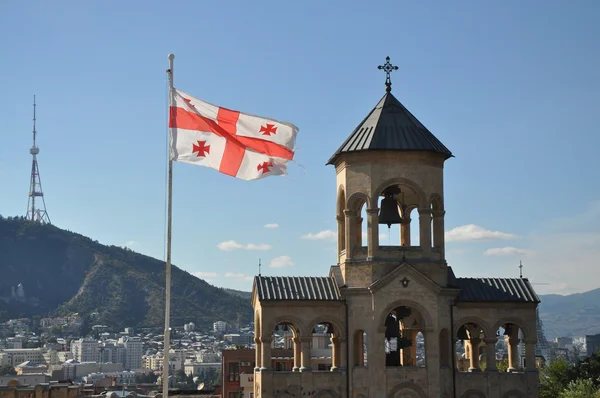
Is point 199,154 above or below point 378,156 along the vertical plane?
below

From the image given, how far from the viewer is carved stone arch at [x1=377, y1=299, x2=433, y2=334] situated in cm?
5500

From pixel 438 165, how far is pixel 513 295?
7.91 metres

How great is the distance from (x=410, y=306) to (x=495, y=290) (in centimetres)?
558

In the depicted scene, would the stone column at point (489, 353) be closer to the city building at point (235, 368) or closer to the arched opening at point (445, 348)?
the arched opening at point (445, 348)

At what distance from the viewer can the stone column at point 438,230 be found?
56406 mm

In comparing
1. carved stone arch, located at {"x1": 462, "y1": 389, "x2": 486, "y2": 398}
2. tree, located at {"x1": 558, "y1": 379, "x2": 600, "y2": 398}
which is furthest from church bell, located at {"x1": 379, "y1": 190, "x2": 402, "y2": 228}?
tree, located at {"x1": 558, "y1": 379, "x2": 600, "y2": 398}

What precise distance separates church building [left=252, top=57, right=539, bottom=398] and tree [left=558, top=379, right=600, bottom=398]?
6322mm

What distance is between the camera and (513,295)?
57.8 metres

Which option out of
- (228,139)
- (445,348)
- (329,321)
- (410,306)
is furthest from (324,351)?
(228,139)

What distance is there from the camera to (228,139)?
1539 inches

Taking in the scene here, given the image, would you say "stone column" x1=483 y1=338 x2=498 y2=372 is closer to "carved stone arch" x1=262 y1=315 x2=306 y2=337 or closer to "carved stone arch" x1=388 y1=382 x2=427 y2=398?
"carved stone arch" x1=388 y1=382 x2=427 y2=398

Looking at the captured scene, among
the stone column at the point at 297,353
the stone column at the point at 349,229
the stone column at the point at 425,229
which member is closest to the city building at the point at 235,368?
the stone column at the point at 297,353

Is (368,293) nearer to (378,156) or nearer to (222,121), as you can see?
(378,156)

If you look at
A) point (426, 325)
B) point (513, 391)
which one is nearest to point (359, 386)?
point (426, 325)
